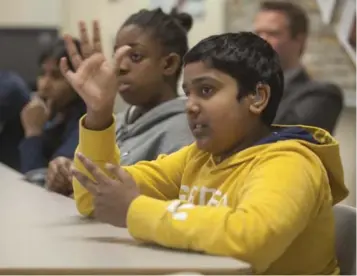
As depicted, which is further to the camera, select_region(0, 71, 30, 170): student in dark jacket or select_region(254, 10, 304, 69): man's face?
select_region(0, 71, 30, 170): student in dark jacket

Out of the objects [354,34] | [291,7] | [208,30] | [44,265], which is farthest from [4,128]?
[44,265]

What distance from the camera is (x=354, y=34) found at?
2.88 metres

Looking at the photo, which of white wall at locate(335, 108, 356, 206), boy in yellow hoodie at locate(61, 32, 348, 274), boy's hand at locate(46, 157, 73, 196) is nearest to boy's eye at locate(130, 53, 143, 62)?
boy's hand at locate(46, 157, 73, 196)

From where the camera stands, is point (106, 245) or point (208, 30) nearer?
point (106, 245)

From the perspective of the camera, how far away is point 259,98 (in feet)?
4.16

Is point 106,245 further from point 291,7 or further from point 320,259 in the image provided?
point 291,7

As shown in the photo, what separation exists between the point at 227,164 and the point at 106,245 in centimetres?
26

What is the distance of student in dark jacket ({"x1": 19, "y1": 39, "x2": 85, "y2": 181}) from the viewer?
2.59 metres

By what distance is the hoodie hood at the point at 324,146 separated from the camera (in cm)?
122

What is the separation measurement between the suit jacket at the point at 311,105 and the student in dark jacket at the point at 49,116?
69cm

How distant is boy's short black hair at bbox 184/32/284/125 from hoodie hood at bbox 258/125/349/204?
7 centimetres

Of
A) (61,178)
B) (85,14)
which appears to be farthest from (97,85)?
(85,14)

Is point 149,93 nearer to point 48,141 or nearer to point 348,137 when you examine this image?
point 48,141

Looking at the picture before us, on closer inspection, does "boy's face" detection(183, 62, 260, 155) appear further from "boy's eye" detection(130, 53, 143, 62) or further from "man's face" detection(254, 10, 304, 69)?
"man's face" detection(254, 10, 304, 69)
